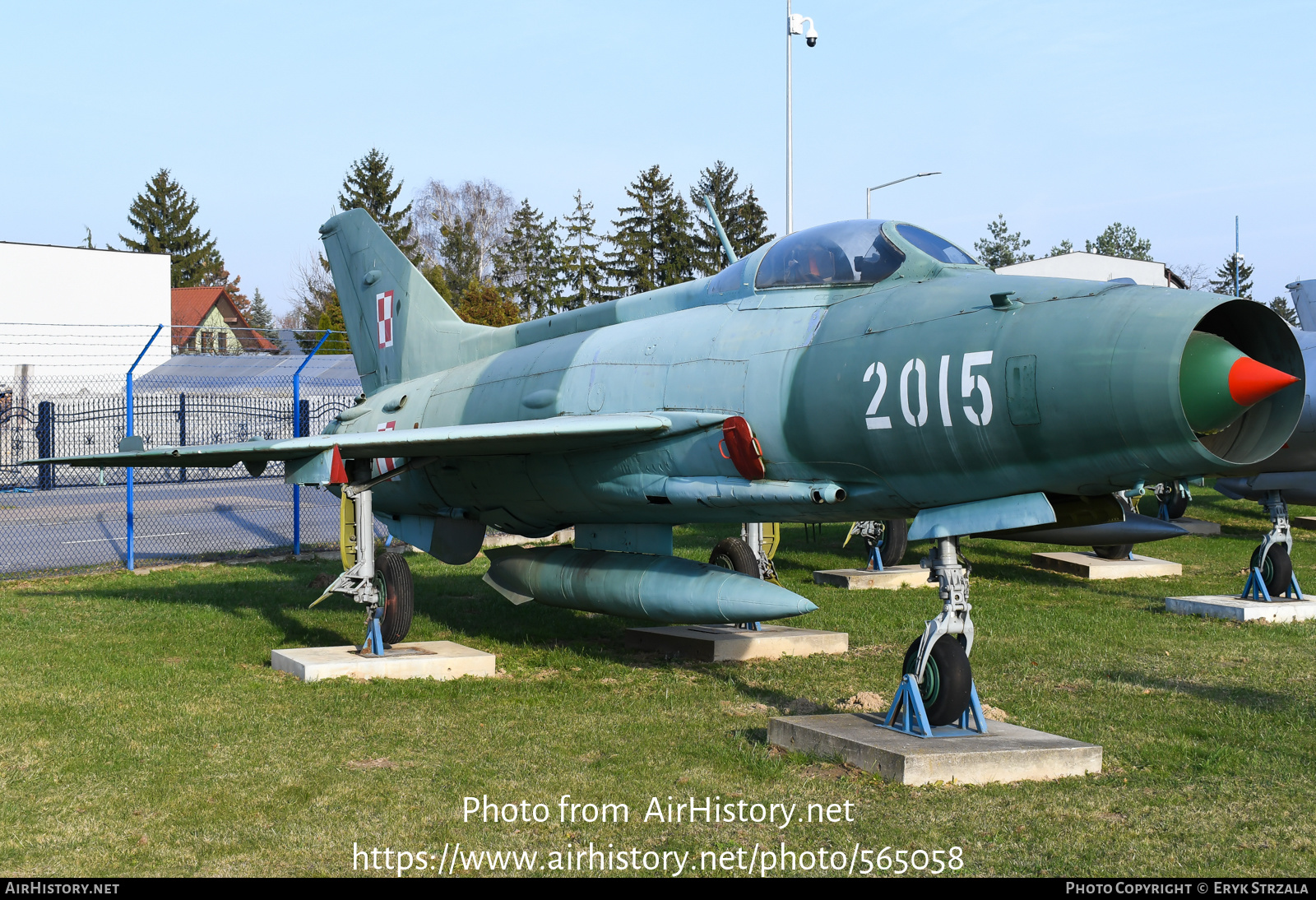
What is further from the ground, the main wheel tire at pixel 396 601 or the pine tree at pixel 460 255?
the pine tree at pixel 460 255

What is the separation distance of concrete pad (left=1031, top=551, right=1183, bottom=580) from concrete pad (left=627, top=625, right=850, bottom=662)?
22.0ft

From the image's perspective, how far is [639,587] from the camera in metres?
8.74

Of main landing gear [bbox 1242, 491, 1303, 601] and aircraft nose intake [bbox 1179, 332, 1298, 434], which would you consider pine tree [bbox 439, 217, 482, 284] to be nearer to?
main landing gear [bbox 1242, 491, 1303, 601]

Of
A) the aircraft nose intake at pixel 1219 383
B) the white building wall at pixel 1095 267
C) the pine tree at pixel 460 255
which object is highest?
the pine tree at pixel 460 255

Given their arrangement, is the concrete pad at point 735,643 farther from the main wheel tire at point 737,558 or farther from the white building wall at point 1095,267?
the white building wall at point 1095,267

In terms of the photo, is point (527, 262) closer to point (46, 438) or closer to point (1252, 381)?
point (46, 438)

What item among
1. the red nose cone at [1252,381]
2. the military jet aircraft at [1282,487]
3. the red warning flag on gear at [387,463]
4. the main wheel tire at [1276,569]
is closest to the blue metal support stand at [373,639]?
the red warning flag on gear at [387,463]

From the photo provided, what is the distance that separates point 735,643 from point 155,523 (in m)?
16.8

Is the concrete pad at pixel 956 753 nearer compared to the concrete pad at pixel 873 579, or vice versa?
the concrete pad at pixel 956 753

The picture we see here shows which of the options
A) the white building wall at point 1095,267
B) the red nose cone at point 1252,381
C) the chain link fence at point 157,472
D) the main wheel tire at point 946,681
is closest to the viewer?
the red nose cone at point 1252,381

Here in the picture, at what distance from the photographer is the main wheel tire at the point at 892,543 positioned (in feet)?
51.2

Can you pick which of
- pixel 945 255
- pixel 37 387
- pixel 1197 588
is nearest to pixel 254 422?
pixel 37 387

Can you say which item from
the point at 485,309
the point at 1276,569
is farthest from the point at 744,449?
the point at 485,309

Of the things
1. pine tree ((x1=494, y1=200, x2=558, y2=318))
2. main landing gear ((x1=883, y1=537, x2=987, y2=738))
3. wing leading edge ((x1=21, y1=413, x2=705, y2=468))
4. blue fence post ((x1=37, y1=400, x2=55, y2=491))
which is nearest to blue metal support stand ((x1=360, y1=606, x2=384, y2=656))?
wing leading edge ((x1=21, y1=413, x2=705, y2=468))
